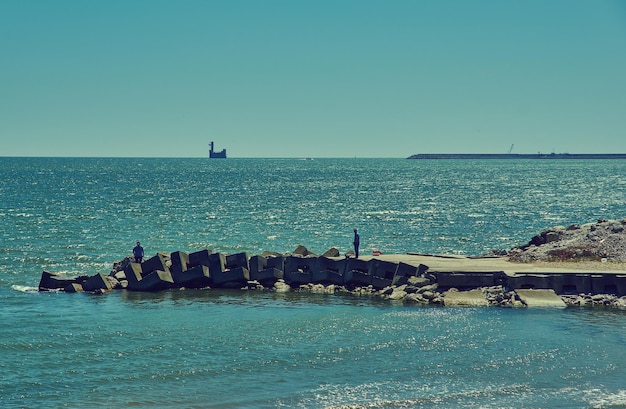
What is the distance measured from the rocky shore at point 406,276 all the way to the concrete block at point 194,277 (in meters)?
0.04

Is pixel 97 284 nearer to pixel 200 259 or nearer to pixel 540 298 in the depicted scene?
pixel 200 259

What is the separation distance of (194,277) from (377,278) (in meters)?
7.08

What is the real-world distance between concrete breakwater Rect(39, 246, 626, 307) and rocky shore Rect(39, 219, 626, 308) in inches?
1.3

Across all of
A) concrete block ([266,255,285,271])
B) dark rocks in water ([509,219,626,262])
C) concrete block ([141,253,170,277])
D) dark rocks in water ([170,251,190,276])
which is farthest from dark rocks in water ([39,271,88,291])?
dark rocks in water ([509,219,626,262])

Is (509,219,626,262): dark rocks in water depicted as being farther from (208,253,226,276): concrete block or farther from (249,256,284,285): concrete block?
(208,253,226,276): concrete block

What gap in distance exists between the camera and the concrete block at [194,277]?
31703mm

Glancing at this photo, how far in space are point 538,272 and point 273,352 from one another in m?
11.6

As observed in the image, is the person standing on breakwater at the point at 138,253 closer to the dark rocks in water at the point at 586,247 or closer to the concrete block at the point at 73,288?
the concrete block at the point at 73,288

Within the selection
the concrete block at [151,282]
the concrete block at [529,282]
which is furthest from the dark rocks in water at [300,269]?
the concrete block at [529,282]

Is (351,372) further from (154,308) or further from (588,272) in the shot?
(588,272)

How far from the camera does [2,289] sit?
31922mm

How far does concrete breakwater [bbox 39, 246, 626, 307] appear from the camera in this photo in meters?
28.0

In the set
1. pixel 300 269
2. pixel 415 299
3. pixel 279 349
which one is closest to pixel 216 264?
pixel 300 269

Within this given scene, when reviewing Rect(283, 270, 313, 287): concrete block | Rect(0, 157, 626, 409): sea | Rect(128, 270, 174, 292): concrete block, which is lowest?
Rect(0, 157, 626, 409): sea
